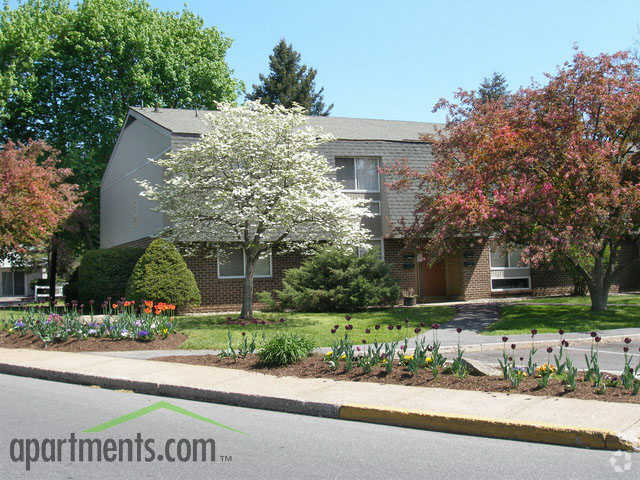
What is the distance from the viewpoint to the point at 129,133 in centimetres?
2662

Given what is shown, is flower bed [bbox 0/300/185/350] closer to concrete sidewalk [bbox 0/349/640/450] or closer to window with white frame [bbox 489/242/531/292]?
concrete sidewalk [bbox 0/349/640/450]

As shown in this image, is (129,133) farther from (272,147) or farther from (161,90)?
(272,147)

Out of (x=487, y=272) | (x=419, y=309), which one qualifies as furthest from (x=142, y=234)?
(x=487, y=272)

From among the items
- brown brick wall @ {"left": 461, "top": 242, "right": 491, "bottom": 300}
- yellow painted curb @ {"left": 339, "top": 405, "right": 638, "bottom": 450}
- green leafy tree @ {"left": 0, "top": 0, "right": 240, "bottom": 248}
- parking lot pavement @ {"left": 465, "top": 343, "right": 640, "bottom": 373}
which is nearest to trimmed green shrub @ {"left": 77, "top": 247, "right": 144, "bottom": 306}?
green leafy tree @ {"left": 0, "top": 0, "right": 240, "bottom": 248}

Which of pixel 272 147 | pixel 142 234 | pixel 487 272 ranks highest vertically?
pixel 272 147

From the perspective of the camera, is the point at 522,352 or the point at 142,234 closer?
the point at 522,352

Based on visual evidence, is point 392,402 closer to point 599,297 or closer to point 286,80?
point 599,297

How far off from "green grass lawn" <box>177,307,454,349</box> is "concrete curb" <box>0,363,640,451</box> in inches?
144

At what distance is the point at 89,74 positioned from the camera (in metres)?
33.0

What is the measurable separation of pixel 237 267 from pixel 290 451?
17055 mm

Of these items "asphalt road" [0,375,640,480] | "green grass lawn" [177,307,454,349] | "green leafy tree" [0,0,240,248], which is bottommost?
"asphalt road" [0,375,640,480]

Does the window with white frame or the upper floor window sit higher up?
the upper floor window

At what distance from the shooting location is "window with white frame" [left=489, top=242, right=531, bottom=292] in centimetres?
2559

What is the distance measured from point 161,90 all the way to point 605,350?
29.4m
